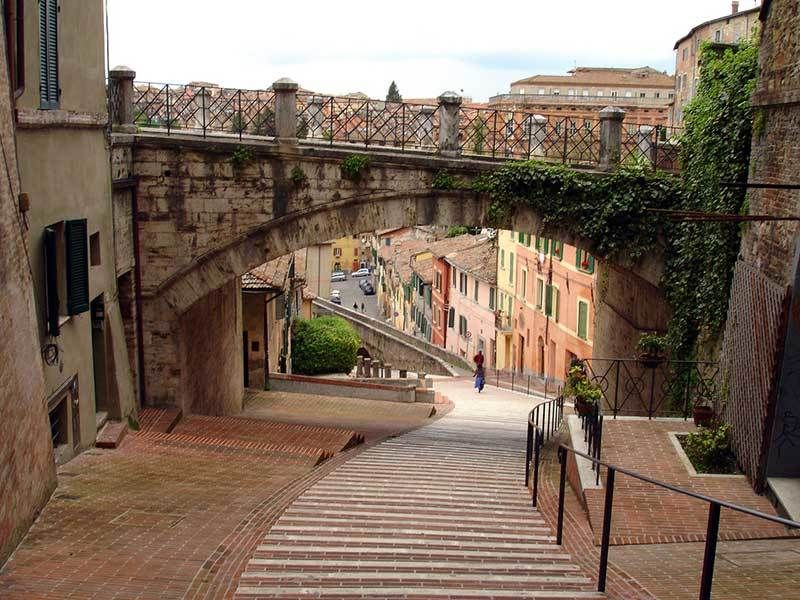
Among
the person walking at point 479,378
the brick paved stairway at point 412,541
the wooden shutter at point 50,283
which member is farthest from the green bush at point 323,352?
the wooden shutter at point 50,283

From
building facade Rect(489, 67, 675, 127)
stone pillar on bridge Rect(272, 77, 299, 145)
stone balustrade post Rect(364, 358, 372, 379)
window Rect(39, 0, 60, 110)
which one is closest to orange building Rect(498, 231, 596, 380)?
stone balustrade post Rect(364, 358, 372, 379)

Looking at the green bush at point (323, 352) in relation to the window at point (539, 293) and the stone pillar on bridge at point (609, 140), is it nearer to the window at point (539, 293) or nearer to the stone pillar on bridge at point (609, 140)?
the window at point (539, 293)

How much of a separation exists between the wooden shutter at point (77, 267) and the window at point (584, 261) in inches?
807

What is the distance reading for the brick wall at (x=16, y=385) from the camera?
25.2 ft

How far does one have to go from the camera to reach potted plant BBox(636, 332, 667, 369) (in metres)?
14.0

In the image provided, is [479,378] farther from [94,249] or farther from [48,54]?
[48,54]

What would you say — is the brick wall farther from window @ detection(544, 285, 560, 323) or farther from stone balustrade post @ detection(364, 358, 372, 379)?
window @ detection(544, 285, 560, 323)

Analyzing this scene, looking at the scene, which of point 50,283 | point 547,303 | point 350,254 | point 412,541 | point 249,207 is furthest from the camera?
point 350,254

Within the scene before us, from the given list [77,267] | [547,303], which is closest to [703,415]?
[77,267]

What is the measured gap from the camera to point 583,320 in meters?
31.3

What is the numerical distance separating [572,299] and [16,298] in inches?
1009

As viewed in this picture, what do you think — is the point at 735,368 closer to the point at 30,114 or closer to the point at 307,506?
the point at 307,506

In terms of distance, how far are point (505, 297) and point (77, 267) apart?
31.0 m

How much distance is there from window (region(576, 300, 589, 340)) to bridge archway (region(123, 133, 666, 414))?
52.3 feet
